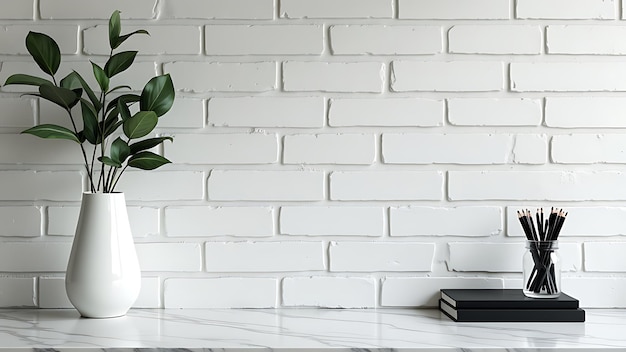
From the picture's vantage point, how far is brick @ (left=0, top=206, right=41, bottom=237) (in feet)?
5.20

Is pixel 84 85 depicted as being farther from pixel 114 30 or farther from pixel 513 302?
pixel 513 302

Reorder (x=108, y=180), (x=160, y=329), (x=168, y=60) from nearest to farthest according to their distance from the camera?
(x=160, y=329)
(x=108, y=180)
(x=168, y=60)

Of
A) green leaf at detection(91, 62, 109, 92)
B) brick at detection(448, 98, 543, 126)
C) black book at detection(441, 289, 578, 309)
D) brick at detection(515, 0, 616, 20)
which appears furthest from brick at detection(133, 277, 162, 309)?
brick at detection(515, 0, 616, 20)

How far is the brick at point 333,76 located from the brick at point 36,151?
501 mm

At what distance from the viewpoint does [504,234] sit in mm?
1615

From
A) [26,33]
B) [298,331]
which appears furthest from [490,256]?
[26,33]

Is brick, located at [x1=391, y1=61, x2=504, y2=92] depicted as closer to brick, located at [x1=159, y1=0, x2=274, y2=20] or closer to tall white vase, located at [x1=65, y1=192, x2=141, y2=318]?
brick, located at [x1=159, y1=0, x2=274, y2=20]

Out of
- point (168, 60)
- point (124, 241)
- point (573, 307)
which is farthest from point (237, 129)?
point (573, 307)

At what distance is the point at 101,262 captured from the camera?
142 cm

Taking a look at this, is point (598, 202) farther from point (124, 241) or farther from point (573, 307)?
point (124, 241)

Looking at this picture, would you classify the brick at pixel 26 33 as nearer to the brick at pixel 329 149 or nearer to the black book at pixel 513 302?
the brick at pixel 329 149

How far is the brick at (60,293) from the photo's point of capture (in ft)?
5.21

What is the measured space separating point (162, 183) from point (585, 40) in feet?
3.30

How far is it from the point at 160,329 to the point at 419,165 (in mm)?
666
